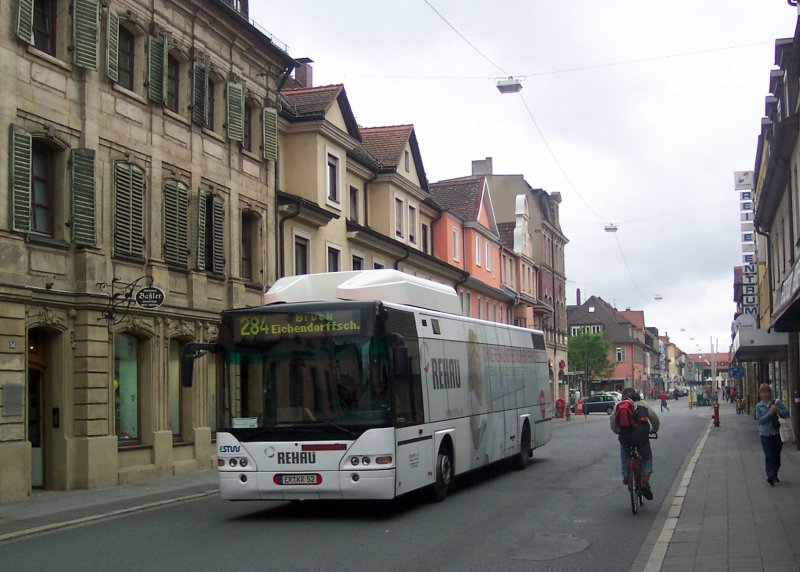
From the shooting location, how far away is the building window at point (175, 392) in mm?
23016

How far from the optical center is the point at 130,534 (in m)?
12.8

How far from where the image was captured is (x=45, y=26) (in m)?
19.0

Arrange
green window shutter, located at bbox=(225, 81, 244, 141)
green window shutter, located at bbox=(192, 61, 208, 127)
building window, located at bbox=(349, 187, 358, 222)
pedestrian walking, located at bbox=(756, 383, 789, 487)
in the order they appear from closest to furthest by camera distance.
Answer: pedestrian walking, located at bbox=(756, 383, 789, 487), green window shutter, located at bbox=(192, 61, 208, 127), green window shutter, located at bbox=(225, 81, 244, 141), building window, located at bbox=(349, 187, 358, 222)

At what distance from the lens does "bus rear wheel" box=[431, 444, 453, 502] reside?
50.4ft

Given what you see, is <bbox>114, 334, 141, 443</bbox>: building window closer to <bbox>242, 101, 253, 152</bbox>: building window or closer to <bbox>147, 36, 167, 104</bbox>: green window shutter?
<bbox>147, 36, 167, 104</bbox>: green window shutter

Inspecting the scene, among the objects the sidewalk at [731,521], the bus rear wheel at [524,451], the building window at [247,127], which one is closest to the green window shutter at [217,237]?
the building window at [247,127]

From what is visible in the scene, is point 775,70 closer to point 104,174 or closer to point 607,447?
point 607,447

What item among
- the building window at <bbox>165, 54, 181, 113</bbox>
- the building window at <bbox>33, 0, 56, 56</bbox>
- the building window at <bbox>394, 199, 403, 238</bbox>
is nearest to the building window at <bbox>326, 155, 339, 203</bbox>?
the building window at <bbox>394, 199, 403, 238</bbox>

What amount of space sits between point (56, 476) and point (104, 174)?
5976mm

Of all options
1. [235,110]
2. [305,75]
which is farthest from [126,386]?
[305,75]

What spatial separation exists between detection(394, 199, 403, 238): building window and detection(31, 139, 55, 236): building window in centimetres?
1997

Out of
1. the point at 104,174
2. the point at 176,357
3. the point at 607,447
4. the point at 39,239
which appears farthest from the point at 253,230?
the point at 607,447

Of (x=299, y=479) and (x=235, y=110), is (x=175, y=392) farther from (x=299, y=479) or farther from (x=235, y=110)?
(x=299, y=479)

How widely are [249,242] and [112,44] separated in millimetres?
7771
